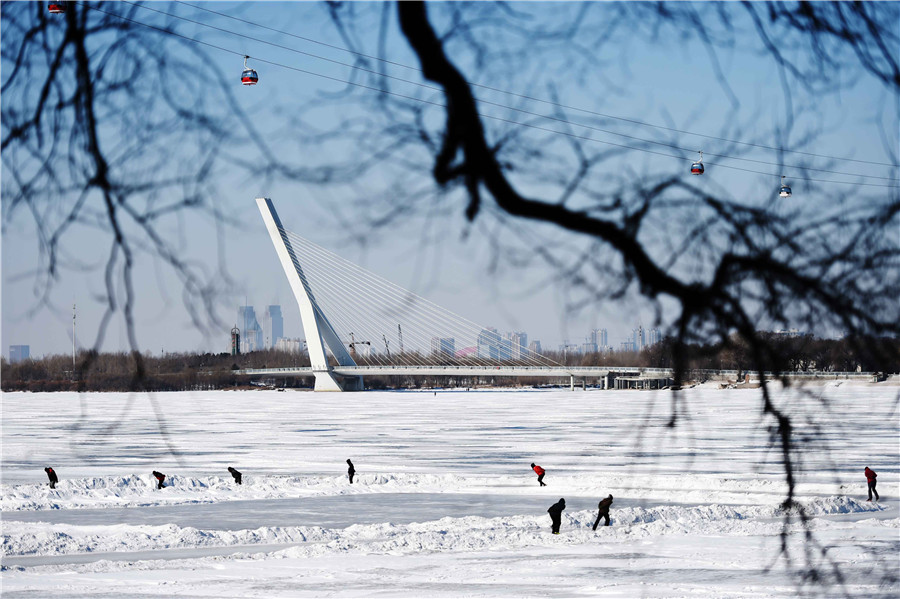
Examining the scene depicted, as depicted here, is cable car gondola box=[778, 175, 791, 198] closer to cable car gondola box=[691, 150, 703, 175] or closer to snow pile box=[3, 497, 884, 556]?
cable car gondola box=[691, 150, 703, 175]

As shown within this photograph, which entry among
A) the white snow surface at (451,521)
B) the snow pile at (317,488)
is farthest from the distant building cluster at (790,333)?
the snow pile at (317,488)

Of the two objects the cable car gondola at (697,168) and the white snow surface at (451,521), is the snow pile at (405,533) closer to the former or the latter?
the white snow surface at (451,521)

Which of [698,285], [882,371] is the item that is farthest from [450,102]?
[882,371]

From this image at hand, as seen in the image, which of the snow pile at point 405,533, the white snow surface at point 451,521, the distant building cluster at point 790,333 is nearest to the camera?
the distant building cluster at point 790,333

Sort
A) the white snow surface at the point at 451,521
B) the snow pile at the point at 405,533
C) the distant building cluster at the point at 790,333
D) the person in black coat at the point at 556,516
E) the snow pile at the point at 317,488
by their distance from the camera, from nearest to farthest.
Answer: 1. the distant building cluster at the point at 790,333
2. the white snow surface at the point at 451,521
3. the snow pile at the point at 405,533
4. the person in black coat at the point at 556,516
5. the snow pile at the point at 317,488

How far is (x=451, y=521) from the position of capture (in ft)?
37.9

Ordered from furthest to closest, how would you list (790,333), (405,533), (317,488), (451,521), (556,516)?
(317,488), (451,521), (405,533), (556,516), (790,333)

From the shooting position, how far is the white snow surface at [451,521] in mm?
8062

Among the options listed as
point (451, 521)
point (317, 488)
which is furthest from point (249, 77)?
point (317, 488)

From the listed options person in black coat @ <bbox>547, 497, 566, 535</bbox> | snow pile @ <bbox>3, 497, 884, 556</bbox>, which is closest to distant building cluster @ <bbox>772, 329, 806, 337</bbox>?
snow pile @ <bbox>3, 497, 884, 556</bbox>

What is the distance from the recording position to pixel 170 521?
1202 centimetres

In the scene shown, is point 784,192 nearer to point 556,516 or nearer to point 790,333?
point 790,333

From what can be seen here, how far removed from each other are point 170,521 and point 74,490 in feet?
11.9

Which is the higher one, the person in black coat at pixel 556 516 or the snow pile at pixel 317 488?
the person in black coat at pixel 556 516
